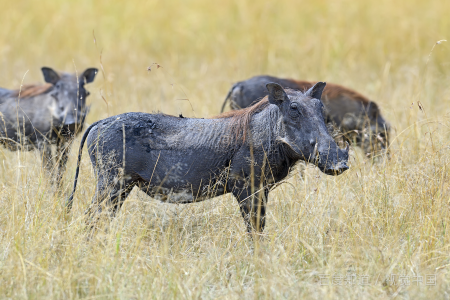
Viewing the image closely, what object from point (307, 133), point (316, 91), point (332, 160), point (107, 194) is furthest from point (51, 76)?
point (332, 160)

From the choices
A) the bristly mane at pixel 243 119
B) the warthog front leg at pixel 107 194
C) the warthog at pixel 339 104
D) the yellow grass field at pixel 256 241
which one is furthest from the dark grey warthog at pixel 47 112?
the bristly mane at pixel 243 119

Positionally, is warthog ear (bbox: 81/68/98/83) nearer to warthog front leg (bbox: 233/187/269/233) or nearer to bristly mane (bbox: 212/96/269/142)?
bristly mane (bbox: 212/96/269/142)

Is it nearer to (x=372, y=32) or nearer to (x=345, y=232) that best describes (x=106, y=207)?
(x=345, y=232)

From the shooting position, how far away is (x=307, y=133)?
2939mm

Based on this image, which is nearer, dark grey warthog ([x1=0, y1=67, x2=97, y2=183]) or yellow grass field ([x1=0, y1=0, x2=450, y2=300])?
yellow grass field ([x1=0, y1=0, x2=450, y2=300])

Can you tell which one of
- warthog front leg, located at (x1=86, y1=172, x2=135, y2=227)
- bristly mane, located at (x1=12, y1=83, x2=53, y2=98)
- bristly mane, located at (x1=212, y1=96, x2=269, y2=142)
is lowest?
warthog front leg, located at (x1=86, y1=172, x2=135, y2=227)

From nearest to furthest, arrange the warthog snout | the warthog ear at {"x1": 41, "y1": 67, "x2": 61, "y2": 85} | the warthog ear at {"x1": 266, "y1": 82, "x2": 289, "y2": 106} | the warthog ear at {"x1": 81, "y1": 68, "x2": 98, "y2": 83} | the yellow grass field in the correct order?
the yellow grass field
the warthog snout
the warthog ear at {"x1": 266, "y1": 82, "x2": 289, "y2": 106}
the warthog ear at {"x1": 41, "y1": 67, "x2": 61, "y2": 85}
the warthog ear at {"x1": 81, "y1": 68, "x2": 98, "y2": 83}

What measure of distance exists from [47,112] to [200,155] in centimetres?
242

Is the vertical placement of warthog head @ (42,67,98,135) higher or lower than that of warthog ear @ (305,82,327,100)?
lower

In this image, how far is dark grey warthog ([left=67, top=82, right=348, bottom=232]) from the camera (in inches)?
121

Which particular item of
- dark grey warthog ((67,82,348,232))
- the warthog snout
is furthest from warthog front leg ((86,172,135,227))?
the warthog snout

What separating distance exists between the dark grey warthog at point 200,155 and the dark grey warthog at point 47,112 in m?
1.63

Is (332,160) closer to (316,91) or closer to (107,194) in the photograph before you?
(316,91)

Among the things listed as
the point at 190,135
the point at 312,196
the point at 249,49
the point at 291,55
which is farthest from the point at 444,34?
the point at 190,135
